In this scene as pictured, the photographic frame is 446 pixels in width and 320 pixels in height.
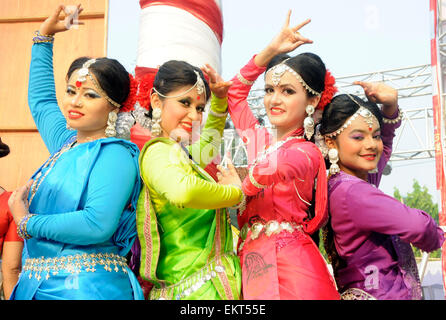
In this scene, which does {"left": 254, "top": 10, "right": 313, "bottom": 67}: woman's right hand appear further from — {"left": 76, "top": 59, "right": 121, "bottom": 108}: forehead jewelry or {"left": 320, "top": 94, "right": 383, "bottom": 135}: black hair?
{"left": 76, "top": 59, "right": 121, "bottom": 108}: forehead jewelry

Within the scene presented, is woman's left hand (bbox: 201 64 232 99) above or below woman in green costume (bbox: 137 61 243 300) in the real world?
above

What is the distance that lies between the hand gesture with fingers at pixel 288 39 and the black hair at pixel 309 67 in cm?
5

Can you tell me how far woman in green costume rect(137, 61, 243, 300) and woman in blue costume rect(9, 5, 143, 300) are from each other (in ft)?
0.34

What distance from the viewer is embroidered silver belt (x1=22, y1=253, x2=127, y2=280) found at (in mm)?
1748

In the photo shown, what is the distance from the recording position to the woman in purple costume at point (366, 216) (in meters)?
1.95

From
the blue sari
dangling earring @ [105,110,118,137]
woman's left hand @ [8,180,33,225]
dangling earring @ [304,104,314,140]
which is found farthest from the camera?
dangling earring @ [304,104,314,140]

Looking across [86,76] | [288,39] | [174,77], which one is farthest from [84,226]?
[288,39]

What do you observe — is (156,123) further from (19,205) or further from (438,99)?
(438,99)

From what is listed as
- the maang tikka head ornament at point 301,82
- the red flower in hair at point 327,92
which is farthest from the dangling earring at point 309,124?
the red flower in hair at point 327,92

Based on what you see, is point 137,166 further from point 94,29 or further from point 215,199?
point 94,29

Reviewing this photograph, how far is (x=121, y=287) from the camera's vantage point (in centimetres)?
182

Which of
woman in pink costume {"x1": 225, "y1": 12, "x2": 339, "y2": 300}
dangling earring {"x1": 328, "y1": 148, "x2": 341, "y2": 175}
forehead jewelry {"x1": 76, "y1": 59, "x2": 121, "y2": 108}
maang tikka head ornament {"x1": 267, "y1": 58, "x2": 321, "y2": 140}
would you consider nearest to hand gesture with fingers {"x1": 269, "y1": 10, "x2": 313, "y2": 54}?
woman in pink costume {"x1": 225, "y1": 12, "x2": 339, "y2": 300}

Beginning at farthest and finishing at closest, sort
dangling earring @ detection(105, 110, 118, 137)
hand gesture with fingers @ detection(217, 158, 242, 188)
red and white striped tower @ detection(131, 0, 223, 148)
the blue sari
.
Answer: red and white striped tower @ detection(131, 0, 223, 148)
dangling earring @ detection(105, 110, 118, 137)
hand gesture with fingers @ detection(217, 158, 242, 188)
the blue sari

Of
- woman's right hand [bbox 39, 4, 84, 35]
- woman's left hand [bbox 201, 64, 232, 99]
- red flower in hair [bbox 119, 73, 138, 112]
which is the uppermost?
woman's right hand [bbox 39, 4, 84, 35]
